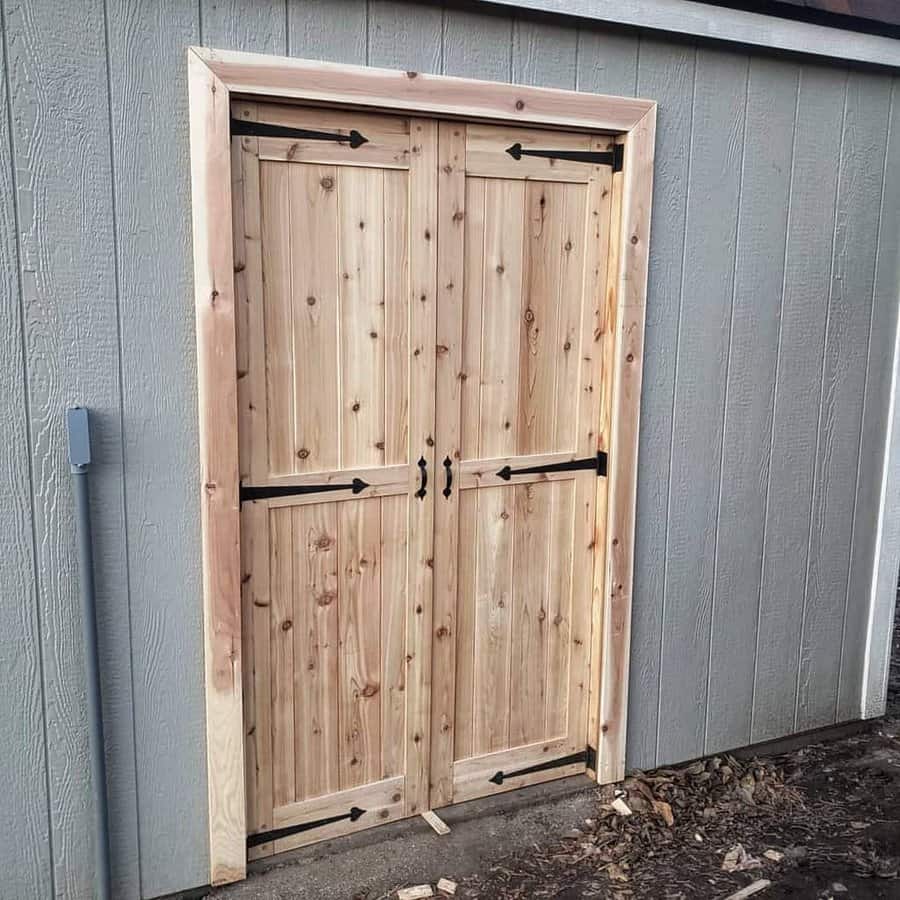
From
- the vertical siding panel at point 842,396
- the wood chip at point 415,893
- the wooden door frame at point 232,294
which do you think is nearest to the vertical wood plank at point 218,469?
the wooden door frame at point 232,294

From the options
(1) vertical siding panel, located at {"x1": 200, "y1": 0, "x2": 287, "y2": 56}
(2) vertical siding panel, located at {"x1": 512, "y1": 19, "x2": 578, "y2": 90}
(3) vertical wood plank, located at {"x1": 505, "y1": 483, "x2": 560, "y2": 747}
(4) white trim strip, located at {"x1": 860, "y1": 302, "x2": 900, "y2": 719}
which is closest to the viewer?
(1) vertical siding panel, located at {"x1": 200, "y1": 0, "x2": 287, "y2": 56}

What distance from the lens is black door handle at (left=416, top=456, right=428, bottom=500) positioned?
2.88m

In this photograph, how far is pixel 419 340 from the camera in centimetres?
282

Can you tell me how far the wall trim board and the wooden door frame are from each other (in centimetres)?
23

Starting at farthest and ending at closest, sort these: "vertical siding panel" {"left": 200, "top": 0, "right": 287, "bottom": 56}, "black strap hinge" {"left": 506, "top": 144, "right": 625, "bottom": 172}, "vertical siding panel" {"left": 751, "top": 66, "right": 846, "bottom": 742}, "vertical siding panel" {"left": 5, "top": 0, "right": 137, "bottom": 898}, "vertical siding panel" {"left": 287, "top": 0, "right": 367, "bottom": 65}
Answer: "vertical siding panel" {"left": 751, "top": 66, "right": 846, "bottom": 742} < "black strap hinge" {"left": 506, "top": 144, "right": 625, "bottom": 172} < "vertical siding panel" {"left": 287, "top": 0, "right": 367, "bottom": 65} < "vertical siding panel" {"left": 200, "top": 0, "right": 287, "bottom": 56} < "vertical siding panel" {"left": 5, "top": 0, "right": 137, "bottom": 898}

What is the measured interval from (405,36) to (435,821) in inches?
96.0

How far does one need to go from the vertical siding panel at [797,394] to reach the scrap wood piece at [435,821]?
54.2 inches

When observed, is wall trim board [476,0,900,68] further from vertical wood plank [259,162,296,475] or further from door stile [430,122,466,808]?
vertical wood plank [259,162,296,475]

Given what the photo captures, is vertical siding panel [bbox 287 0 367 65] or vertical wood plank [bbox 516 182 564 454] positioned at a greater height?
vertical siding panel [bbox 287 0 367 65]

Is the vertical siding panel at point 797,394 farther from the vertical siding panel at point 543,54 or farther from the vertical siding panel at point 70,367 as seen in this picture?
A: the vertical siding panel at point 70,367

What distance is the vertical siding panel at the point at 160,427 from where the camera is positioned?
2305mm

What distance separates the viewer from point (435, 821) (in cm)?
304

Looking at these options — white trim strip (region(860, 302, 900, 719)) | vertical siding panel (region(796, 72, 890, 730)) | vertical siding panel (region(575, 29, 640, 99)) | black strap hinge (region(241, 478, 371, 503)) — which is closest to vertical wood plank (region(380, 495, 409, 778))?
black strap hinge (region(241, 478, 371, 503))

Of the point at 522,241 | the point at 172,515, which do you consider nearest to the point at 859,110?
the point at 522,241
